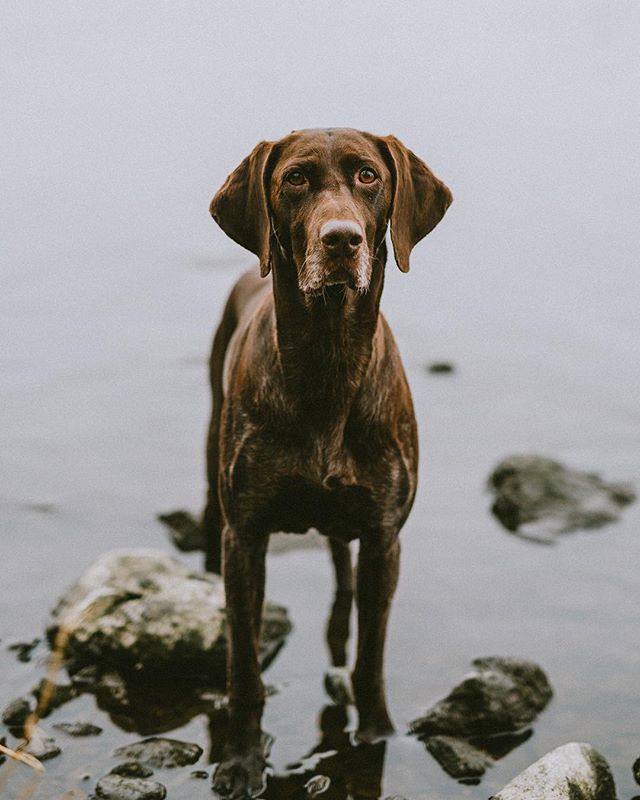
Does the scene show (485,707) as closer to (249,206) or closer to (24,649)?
(24,649)

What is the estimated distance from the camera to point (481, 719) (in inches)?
220

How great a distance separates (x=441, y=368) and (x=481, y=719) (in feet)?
20.9

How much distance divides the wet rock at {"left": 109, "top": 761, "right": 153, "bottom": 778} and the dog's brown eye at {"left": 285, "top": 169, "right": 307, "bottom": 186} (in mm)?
2535

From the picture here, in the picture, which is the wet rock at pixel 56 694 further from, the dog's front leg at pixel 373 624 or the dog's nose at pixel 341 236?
the dog's nose at pixel 341 236

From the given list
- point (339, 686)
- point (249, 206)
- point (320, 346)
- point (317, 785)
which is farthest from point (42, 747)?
point (249, 206)

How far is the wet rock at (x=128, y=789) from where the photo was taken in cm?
485

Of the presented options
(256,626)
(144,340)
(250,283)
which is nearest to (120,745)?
(256,626)

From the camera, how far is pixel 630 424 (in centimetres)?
1033

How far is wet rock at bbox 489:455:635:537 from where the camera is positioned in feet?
27.0

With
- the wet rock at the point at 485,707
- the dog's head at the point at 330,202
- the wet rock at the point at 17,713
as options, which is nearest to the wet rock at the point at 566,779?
the wet rock at the point at 485,707

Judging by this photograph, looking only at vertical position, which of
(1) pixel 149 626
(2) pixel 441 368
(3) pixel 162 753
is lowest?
(3) pixel 162 753

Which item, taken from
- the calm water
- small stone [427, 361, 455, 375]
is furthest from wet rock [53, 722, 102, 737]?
small stone [427, 361, 455, 375]

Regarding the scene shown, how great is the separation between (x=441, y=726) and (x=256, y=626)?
1048 millimetres

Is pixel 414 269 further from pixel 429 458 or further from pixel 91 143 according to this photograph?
pixel 91 143
